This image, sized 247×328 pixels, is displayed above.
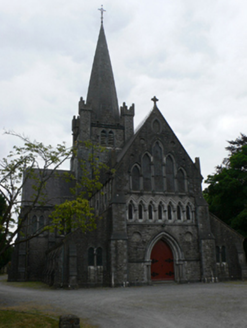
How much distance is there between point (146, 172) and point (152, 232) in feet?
16.9

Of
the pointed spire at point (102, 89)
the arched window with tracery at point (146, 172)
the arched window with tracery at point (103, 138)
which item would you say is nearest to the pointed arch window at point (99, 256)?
the arched window with tracery at point (146, 172)

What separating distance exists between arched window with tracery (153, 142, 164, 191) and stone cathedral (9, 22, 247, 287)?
9cm

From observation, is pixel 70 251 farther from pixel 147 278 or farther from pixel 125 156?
pixel 125 156

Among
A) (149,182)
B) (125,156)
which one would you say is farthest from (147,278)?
(125,156)

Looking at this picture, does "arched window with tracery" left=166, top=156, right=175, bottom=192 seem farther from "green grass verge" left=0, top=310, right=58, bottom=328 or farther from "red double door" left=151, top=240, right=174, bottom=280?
"green grass verge" left=0, top=310, right=58, bottom=328

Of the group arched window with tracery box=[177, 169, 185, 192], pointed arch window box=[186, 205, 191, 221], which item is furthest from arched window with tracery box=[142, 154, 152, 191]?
pointed arch window box=[186, 205, 191, 221]

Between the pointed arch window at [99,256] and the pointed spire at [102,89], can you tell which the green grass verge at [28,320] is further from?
the pointed spire at [102,89]

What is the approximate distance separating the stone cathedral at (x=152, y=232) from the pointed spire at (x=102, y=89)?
537 inches

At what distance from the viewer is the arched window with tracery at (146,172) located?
2825cm

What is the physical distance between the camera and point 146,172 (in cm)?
2867

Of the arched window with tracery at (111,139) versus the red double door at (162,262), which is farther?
the arched window with tracery at (111,139)

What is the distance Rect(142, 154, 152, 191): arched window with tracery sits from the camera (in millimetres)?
28250

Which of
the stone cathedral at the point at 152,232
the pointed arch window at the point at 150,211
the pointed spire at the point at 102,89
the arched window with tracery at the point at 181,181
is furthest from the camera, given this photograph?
the pointed spire at the point at 102,89

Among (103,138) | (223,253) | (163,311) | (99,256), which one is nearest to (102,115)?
(103,138)
